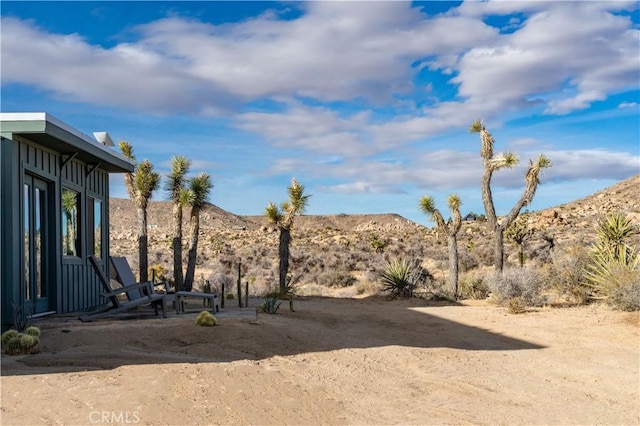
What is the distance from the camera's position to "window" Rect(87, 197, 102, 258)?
14531mm

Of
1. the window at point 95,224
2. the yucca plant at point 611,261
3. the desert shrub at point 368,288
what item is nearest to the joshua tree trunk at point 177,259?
the window at point 95,224

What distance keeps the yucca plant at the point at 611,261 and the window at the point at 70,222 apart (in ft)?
36.8

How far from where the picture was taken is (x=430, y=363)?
9.55 metres

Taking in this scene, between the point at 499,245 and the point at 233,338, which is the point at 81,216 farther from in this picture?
the point at 499,245

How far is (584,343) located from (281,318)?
17.0ft

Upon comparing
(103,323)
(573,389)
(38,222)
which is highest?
(38,222)

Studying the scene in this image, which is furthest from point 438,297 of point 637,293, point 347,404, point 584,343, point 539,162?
point 347,404

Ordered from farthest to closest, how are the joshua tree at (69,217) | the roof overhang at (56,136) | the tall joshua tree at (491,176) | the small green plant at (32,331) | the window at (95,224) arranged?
1. the tall joshua tree at (491,176)
2. the window at (95,224)
3. the joshua tree at (69,217)
4. the roof overhang at (56,136)
5. the small green plant at (32,331)

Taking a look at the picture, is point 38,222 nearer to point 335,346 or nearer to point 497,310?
point 335,346

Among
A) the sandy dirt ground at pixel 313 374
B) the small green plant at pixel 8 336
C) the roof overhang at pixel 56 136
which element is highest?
the roof overhang at pixel 56 136

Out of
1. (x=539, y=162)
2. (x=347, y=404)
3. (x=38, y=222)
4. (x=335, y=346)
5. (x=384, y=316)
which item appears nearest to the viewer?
(x=347, y=404)

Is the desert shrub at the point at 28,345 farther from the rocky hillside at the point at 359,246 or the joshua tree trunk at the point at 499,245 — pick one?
the rocky hillside at the point at 359,246

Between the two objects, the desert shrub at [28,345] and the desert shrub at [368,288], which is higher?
the desert shrub at [28,345]

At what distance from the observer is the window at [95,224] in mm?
14531
